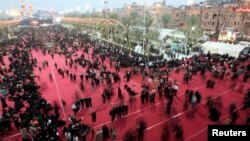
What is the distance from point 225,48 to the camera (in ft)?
108

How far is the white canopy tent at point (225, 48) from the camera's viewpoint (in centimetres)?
3194

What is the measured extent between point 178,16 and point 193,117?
58893mm

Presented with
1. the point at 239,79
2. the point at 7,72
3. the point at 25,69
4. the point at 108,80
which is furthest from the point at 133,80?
the point at 7,72

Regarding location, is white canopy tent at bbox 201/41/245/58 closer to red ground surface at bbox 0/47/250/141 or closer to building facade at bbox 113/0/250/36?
building facade at bbox 113/0/250/36

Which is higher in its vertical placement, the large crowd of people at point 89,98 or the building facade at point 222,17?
the building facade at point 222,17

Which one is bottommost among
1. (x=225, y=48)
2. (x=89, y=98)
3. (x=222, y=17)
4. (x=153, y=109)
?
(x=153, y=109)

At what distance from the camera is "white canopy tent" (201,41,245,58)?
31.9 meters

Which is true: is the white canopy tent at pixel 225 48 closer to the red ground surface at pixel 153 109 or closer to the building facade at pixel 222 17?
the building facade at pixel 222 17

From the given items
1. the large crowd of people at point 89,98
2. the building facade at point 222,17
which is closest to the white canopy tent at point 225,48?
the large crowd of people at point 89,98

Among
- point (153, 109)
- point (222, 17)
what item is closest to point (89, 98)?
point (153, 109)

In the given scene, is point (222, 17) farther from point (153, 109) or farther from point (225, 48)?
point (153, 109)

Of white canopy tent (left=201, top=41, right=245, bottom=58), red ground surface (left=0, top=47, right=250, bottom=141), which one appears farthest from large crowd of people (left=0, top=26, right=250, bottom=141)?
white canopy tent (left=201, top=41, right=245, bottom=58)

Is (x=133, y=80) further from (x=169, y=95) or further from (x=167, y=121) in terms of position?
(x=167, y=121)

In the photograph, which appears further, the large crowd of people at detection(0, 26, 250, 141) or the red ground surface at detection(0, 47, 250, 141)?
the red ground surface at detection(0, 47, 250, 141)
